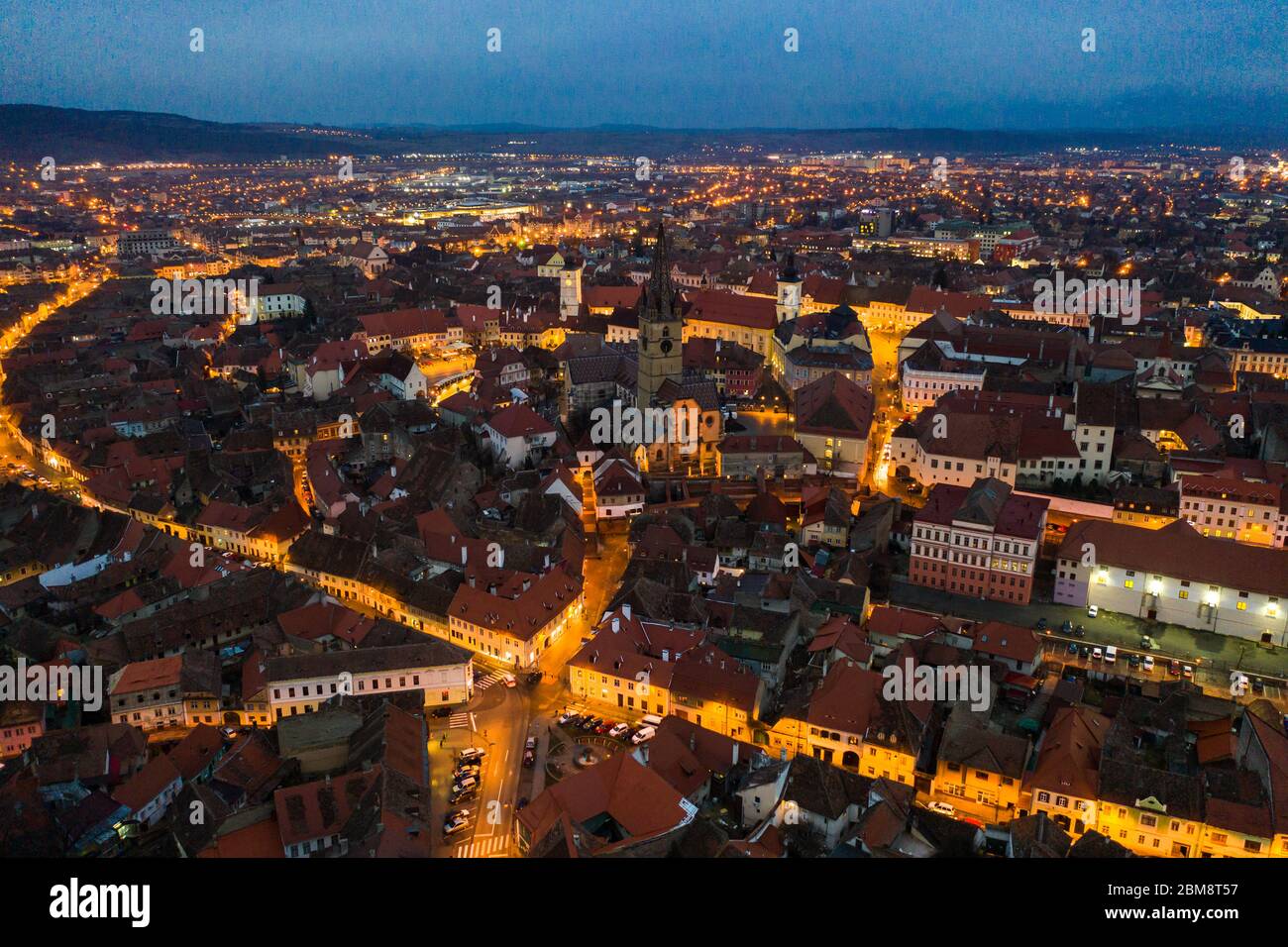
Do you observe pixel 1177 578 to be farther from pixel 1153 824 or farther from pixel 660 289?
pixel 660 289

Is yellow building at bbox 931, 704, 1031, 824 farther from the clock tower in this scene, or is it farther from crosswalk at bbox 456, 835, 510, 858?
the clock tower

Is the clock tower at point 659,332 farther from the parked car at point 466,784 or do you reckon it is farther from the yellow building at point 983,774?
the yellow building at point 983,774

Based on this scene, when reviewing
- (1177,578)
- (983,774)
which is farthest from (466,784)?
(1177,578)

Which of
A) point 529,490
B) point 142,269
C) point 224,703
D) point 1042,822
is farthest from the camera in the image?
point 142,269

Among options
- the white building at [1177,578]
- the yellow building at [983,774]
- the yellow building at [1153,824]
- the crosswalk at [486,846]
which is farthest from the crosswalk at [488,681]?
the white building at [1177,578]

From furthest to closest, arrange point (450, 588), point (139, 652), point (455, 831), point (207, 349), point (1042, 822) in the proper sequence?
point (207, 349)
point (450, 588)
point (139, 652)
point (455, 831)
point (1042, 822)

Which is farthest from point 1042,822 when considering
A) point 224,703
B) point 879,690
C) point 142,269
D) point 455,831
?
point 142,269
